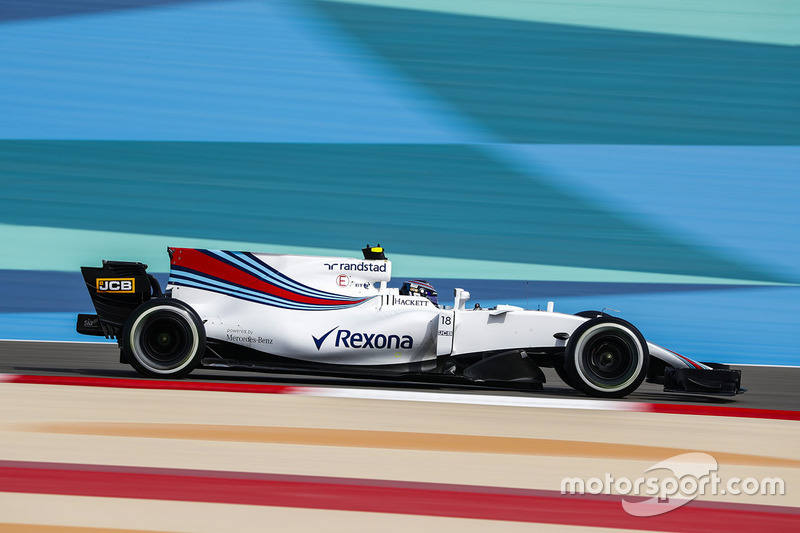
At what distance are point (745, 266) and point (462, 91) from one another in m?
4.81

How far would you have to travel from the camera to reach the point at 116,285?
252 inches

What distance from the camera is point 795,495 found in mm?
3348

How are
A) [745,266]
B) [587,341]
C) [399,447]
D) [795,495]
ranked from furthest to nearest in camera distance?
[745,266], [587,341], [399,447], [795,495]

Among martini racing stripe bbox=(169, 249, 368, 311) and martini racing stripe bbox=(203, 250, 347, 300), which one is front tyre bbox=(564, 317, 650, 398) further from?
martini racing stripe bbox=(203, 250, 347, 300)

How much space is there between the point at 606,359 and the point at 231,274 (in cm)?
299

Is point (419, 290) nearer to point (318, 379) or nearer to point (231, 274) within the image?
point (318, 379)

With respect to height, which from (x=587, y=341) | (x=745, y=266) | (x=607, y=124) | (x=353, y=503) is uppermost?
(x=607, y=124)

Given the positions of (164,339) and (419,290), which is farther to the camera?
(419,290)

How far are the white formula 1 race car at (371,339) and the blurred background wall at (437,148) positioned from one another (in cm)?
482

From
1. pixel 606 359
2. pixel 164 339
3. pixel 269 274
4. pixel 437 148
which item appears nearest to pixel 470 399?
pixel 606 359

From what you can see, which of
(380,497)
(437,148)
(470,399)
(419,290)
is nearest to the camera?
(380,497)

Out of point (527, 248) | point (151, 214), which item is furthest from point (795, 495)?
point (151, 214)

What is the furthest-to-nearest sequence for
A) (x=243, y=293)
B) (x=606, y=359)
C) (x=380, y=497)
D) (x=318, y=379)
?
(x=318, y=379)
(x=243, y=293)
(x=606, y=359)
(x=380, y=497)

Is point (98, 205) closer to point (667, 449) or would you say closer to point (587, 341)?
point (587, 341)
